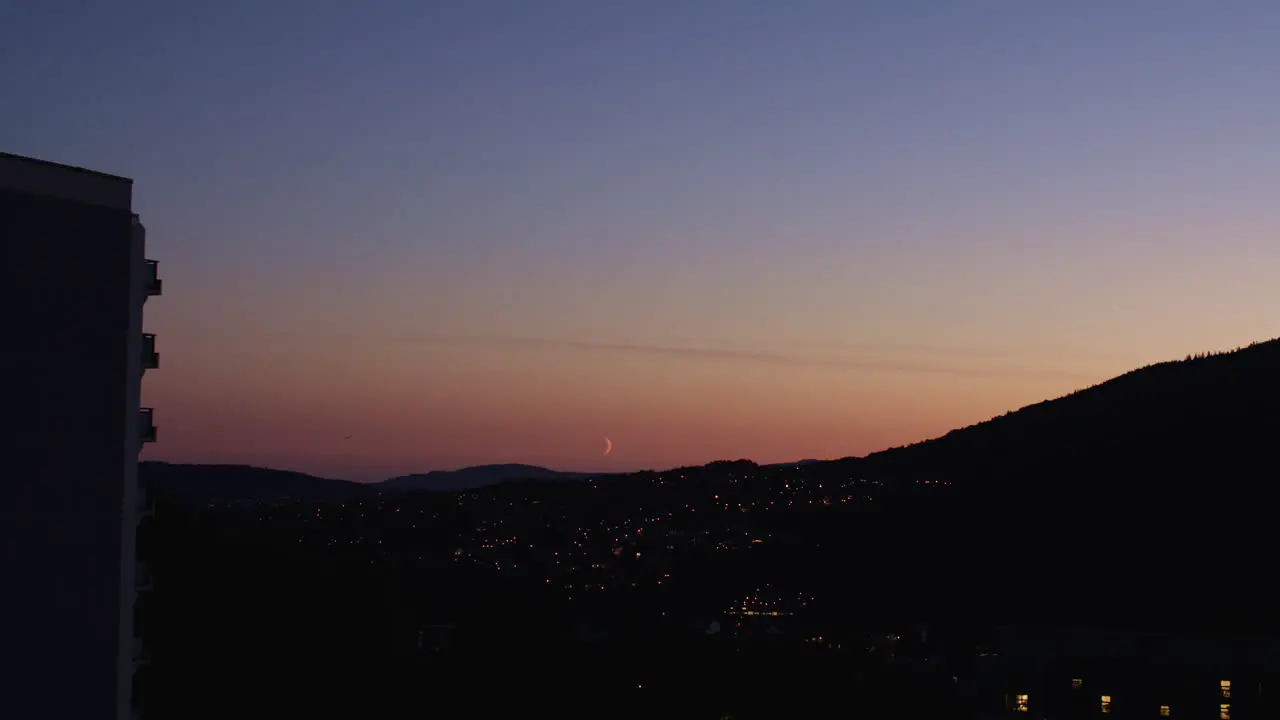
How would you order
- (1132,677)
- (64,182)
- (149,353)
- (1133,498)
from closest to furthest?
(64,182) → (149,353) → (1132,677) → (1133,498)

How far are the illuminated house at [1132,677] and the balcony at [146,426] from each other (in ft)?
231

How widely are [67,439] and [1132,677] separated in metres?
77.5

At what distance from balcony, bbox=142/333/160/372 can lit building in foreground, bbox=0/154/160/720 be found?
220 centimetres

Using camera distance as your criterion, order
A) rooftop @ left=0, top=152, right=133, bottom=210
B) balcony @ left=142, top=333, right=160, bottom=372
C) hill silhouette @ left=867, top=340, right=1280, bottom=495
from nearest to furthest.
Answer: rooftop @ left=0, top=152, right=133, bottom=210 → balcony @ left=142, top=333, right=160, bottom=372 → hill silhouette @ left=867, top=340, right=1280, bottom=495

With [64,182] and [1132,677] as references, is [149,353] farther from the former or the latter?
[1132,677]

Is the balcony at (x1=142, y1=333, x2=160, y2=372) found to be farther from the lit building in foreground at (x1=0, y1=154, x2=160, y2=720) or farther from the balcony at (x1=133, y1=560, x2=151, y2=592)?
the balcony at (x1=133, y1=560, x2=151, y2=592)

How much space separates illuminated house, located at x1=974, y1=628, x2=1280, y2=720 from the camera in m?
90.2

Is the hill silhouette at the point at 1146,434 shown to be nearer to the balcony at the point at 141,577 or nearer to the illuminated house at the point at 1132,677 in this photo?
the illuminated house at the point at 1132,677

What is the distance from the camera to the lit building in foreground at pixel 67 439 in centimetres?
2973

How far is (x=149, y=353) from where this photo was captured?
34312mm

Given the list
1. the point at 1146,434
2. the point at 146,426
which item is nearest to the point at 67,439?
the point at 146,426

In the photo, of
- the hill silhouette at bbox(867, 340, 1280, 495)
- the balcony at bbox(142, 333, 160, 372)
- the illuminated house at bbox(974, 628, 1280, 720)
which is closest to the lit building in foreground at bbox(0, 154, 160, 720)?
the balcony at bbox(142, 333, 160, 372)

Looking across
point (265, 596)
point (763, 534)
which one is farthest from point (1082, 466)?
point (265, 596)

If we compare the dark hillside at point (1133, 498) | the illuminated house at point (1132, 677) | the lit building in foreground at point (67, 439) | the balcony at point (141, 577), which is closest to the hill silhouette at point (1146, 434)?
A: the dark hillside at point (1133, 498)
